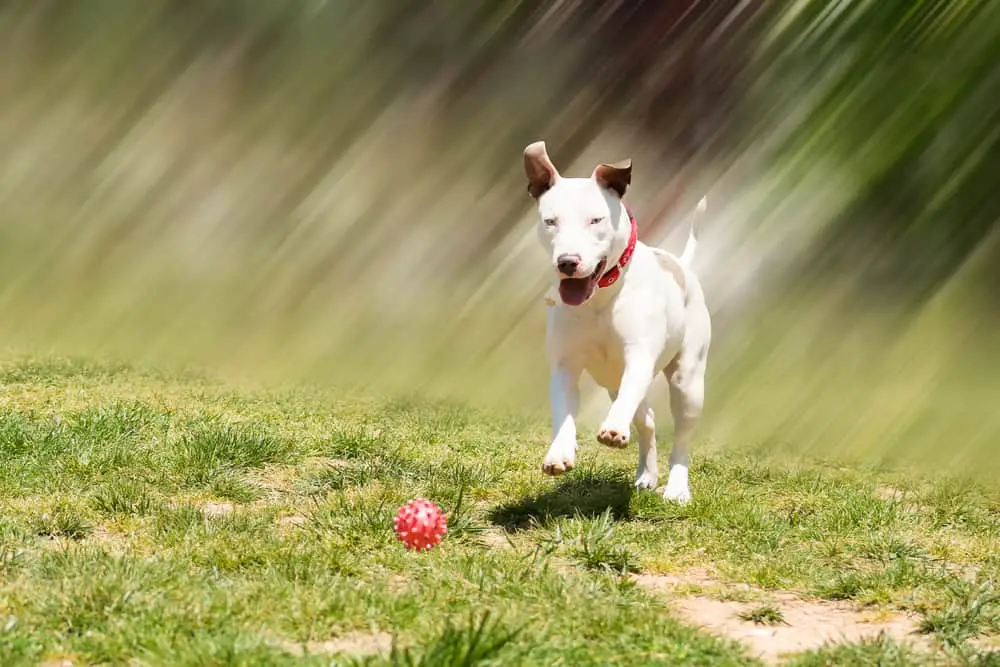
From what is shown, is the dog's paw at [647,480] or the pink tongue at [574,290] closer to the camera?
the pink tongue at [574,290]

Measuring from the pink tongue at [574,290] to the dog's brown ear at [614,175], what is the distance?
17.8 inches

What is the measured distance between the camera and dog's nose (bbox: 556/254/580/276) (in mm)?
4230

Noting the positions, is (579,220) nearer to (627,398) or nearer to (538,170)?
(538,170)

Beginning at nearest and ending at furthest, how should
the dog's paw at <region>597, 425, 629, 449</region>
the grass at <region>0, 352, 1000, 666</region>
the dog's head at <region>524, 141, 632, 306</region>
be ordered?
the grass at <region>0, 352, 1000, 666</region>
the dog's paw at <region>597, 425, 629, 449</region>
the dog's head at <region>524, 141, 632, 306</region>

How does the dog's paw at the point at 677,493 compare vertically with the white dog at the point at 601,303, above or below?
below

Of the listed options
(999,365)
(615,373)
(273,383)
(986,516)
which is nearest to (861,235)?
(999,365)

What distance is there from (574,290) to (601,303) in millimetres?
291

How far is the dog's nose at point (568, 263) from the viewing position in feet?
13.9

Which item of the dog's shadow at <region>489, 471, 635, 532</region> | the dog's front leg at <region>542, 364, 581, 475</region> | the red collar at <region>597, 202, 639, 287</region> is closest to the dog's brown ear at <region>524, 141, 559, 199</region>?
the red collar at <region>597, 202, 639, 287</region>

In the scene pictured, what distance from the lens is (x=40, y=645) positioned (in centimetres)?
283

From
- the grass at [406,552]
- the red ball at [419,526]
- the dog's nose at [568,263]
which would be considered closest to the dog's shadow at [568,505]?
the grass at [406,552]

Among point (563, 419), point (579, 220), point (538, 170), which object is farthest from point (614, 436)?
point (538, 170)

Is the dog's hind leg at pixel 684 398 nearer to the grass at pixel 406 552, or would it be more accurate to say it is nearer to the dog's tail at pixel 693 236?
the grass at pixel 406 552

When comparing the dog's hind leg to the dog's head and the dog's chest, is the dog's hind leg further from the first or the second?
the dog's head
